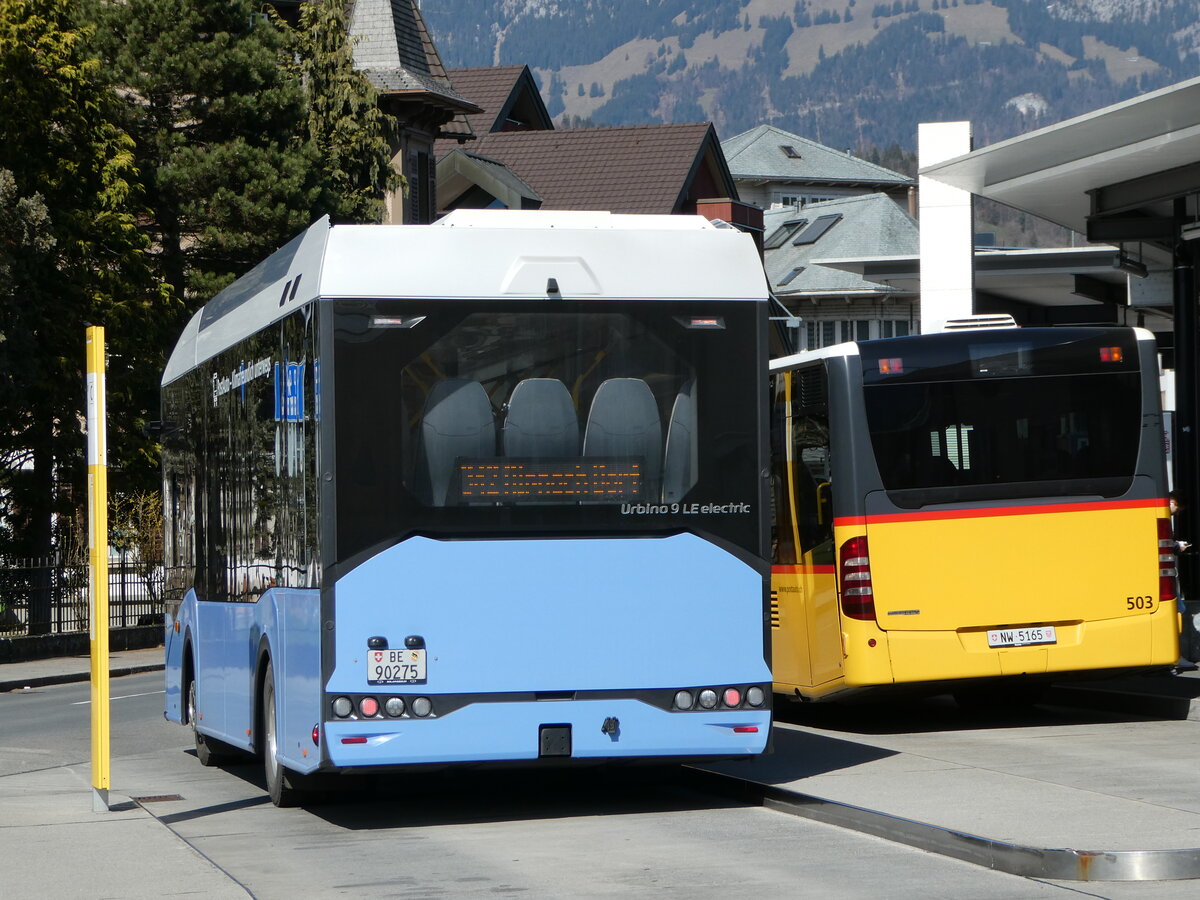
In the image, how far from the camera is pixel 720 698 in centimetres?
1087

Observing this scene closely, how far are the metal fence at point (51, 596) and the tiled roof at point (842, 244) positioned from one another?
4423 centimetres

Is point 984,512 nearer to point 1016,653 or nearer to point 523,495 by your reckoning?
point 1016,653

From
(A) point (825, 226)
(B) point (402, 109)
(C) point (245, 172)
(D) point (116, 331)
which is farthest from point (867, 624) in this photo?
(A) point (825, 226)

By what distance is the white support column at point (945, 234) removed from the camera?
24781 mm

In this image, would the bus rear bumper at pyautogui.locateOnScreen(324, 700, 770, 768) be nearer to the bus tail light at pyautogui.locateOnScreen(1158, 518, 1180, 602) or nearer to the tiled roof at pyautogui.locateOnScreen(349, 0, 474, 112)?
the bus tail light at pyautogui.locateOnScreen(1158, 518, 1180, 602)

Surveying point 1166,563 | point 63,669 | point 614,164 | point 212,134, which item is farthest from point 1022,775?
point 614,164

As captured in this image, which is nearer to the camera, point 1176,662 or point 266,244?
point 1176,662

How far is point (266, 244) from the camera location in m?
42.0

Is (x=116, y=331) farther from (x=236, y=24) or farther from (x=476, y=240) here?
(x=476, y=240)

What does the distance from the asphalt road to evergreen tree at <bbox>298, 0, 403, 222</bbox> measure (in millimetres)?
29953

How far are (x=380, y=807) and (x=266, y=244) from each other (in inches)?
1223

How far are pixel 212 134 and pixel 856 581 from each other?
31651 millimetres

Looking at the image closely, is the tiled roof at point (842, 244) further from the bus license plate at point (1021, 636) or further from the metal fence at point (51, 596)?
the bus license plate at point (1021, 636)

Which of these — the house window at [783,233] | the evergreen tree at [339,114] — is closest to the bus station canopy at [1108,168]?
the evergreen tree at [339,114]
